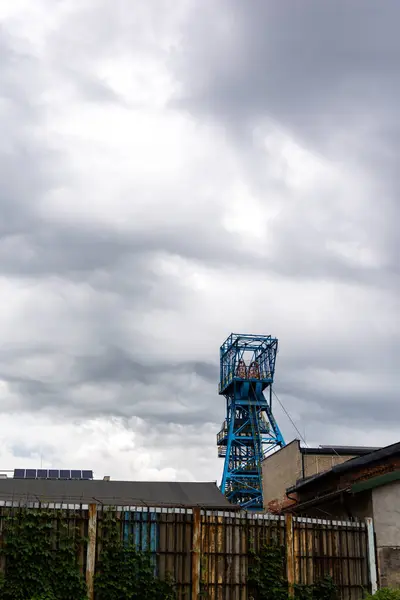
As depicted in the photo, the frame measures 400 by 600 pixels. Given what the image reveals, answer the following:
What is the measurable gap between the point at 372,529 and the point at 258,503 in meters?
51.0

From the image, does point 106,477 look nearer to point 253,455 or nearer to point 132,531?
point 132,531

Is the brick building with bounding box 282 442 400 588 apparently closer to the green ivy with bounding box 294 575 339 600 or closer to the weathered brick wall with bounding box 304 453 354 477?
the green ivy with bounding box 294 575 339 600

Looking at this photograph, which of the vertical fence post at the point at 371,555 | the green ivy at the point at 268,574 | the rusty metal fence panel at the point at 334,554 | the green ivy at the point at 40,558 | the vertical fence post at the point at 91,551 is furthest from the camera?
the vertical fence post at the point at 371,555

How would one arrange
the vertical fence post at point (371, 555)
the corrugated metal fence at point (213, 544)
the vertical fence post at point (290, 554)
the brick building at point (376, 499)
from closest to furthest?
the corrugated metal fence at point (213, 544), the vertical fence post at point (290, 554), the vertical fence post at point (371, 555), the brick building at point (376, 499)

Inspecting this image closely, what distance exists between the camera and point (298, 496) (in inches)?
1030

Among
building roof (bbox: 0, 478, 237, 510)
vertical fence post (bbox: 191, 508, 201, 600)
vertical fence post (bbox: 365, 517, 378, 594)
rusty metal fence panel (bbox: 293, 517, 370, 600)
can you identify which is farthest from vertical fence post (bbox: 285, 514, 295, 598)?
building roof (bbox: 0, 478, 237, 510)

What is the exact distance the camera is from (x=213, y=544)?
15.9 m

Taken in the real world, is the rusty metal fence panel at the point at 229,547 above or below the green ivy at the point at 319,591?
above

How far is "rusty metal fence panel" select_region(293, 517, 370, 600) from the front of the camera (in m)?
17.0

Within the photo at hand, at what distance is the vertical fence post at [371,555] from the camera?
17.8m

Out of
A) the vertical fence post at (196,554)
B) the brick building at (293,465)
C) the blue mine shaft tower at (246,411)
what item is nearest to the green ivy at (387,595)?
the vertical fence post at (196,554)

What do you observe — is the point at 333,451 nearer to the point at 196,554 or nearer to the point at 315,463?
the point at 315,463

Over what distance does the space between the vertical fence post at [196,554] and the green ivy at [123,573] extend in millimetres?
547

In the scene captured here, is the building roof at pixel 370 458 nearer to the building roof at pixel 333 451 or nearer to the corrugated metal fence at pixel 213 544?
the corrugated metal fence at pixel 213 544
